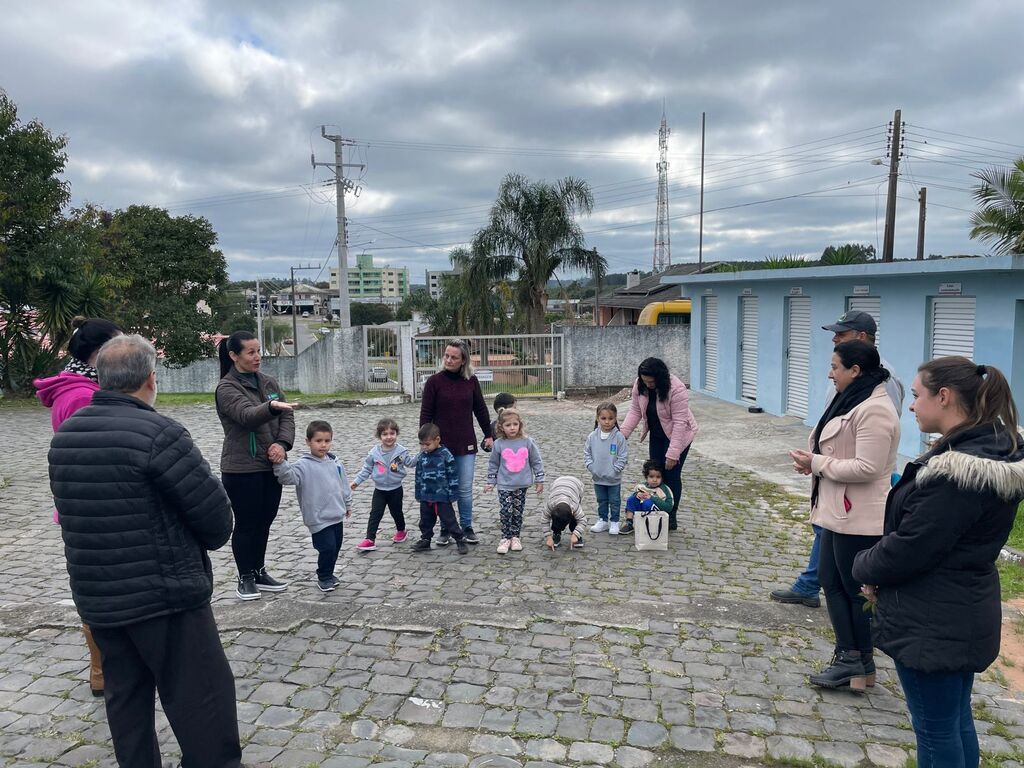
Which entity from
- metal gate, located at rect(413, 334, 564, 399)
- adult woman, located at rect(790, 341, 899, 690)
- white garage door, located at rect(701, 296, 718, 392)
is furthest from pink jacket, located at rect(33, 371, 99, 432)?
white garage door, located at rect(701, 296, 718, 392)

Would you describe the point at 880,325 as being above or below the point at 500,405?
above

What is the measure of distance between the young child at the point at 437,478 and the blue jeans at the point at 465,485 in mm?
119

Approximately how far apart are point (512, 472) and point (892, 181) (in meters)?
23.3

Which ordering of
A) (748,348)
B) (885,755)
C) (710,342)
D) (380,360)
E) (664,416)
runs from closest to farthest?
(885,755) → (664,416) → (748,348) → (710,342) → (380,360)

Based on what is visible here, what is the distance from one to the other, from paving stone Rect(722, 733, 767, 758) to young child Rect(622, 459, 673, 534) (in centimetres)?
308

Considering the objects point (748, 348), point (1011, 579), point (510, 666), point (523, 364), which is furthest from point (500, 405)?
point (523, 364)

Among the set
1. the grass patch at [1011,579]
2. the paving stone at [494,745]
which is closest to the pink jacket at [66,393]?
the paving stone at [494,745]

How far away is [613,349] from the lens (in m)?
20.6

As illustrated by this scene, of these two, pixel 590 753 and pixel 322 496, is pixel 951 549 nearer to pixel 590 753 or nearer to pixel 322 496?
pixel 590 753

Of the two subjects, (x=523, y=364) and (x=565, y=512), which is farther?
(x=523, y=364)

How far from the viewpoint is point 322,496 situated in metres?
5.47

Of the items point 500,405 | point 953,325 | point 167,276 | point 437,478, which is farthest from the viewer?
point 167,276

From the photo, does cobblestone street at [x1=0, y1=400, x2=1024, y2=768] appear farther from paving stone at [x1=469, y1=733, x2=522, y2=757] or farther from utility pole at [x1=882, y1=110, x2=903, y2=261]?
utility pole at [x1=882, y1=110, x2=903, y2=261]

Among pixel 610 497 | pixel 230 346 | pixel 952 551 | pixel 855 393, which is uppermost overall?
pixel 230 346
